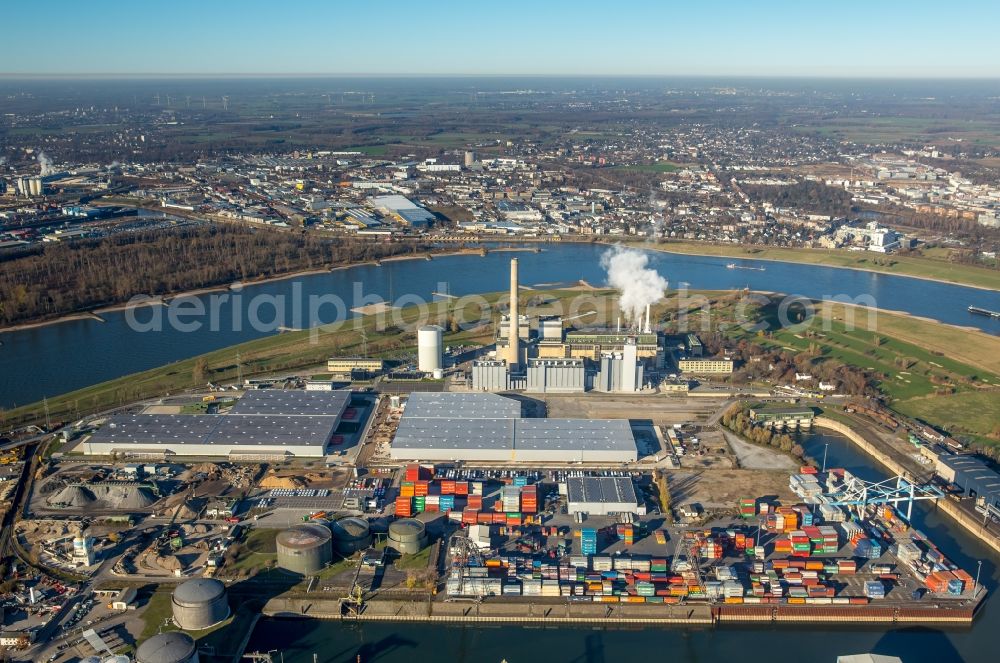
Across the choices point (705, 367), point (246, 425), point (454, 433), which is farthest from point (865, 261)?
point (246, 425)

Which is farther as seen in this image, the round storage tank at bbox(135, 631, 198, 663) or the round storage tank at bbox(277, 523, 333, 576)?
the round storage tank at bbox(277, 523, 333, 576)

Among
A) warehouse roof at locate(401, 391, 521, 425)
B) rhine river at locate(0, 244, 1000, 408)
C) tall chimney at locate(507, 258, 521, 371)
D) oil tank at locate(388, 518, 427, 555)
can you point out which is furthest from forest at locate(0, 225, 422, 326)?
oil tank at locate(388, 518, 427, 555)

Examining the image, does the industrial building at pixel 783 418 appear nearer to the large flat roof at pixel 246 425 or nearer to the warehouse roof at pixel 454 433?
the warehouse roof at pixel 454 433

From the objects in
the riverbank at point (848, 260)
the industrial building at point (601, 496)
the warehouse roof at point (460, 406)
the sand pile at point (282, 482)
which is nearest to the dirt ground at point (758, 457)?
the industrial building at point (601, 496)

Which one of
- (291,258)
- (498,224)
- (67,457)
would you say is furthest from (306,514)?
(498,224)

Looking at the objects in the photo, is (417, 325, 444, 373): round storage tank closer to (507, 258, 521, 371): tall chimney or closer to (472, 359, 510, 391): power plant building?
(472, 359, 510, 391): power plant building

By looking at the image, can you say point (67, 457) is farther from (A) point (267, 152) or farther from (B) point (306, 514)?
(A) point (267, 152)

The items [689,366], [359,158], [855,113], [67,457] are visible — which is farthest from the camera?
[855,113]
